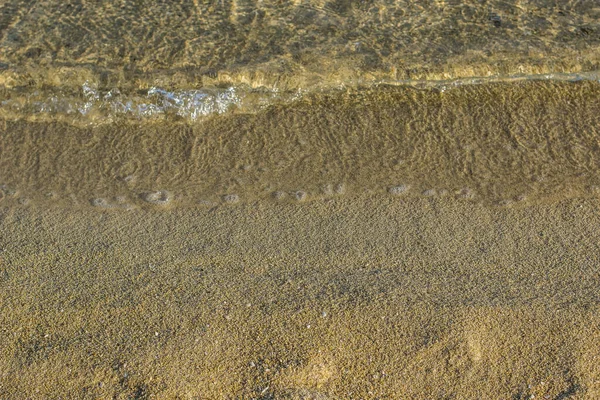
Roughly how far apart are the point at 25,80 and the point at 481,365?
10.5 feet

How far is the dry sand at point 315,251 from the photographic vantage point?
8.10 feet

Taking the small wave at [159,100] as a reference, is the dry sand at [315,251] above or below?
above

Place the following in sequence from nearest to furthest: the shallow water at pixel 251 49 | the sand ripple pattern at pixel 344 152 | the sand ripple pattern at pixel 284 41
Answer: the sand ripple pattern at pixel 344 152 → the shallow water at pixel 251 49 → the sand ripple pattern at pixel 284 41

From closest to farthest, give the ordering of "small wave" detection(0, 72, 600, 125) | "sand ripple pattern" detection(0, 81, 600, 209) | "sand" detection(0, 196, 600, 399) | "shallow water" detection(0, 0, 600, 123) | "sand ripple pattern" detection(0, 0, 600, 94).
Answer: "sand" detection(0, 196, 600, 399), "sand ripple pattern" detection(0, 81, 600, 209), "small wave" detection(0, 72, 600, 125), "shallow water" detection(0, 0, 600, 123), "sand ripple pattern" detection(0, 0, 600, 94)

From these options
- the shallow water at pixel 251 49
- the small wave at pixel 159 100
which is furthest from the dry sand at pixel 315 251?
the shallow water at pixel 251 49

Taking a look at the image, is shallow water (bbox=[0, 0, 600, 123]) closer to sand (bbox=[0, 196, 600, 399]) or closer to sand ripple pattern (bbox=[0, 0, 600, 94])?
sand ripple pattern (bbox=[0, 0, 600, 94])

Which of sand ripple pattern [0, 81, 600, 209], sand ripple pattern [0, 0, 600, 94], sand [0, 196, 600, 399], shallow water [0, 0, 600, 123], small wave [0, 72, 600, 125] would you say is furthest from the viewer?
sand ripple pattern [0, 0, 600, 94]

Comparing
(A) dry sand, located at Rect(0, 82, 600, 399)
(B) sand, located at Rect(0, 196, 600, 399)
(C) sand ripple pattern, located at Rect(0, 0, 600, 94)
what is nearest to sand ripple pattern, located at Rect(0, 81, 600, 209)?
(A) dry sand, located at Rect(0, 82, 600, 399)

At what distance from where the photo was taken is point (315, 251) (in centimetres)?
305

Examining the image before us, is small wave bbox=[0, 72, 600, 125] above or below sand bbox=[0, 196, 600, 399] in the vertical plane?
below

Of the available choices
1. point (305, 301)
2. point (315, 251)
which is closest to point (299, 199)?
point (315, 251)

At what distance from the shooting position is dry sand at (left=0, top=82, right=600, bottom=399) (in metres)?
2.47

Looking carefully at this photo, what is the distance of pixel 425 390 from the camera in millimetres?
2416

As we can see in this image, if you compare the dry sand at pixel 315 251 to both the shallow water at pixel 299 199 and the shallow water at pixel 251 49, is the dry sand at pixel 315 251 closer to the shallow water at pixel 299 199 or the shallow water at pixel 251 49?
the shallow water at pixel 299 199
